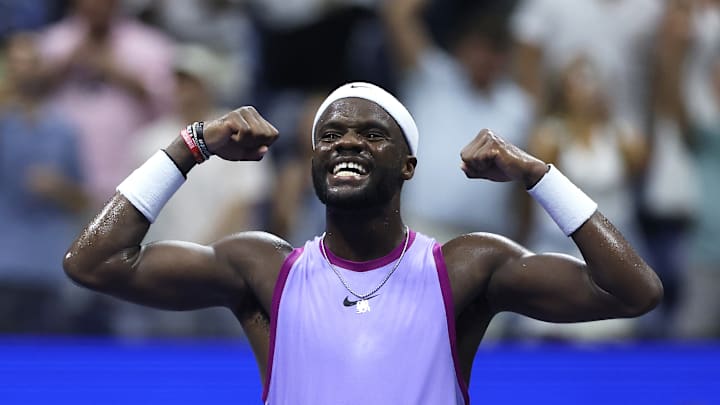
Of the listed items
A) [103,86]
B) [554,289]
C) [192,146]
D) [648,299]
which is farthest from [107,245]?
[103,86]

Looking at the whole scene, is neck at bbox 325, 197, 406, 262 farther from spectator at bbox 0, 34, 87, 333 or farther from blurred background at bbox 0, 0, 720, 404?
spectator at bbox 0, 34, 87, 333

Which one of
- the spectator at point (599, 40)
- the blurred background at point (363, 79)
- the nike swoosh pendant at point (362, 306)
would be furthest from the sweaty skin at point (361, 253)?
the spectator at point (599, 40)

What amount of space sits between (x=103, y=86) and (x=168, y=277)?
352cm

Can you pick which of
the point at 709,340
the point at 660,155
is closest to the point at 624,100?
the point at 660,155

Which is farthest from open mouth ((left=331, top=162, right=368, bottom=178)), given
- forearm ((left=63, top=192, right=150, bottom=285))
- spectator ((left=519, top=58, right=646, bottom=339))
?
spectator ((left=519, top=58, right=646, bottom=339))

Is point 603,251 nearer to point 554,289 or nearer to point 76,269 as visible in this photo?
point 554,289

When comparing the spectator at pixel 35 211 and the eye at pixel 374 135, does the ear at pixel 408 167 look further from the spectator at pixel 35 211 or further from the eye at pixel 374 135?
the spectator at pixel 35 211

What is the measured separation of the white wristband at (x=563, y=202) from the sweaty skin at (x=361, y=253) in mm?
27

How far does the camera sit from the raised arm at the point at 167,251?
3627 millimetres

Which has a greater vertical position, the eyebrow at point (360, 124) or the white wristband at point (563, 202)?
the eyebrow at point (360, 124)

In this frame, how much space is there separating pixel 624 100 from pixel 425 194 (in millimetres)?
1334

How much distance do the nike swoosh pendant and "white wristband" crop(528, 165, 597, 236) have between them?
0.57m

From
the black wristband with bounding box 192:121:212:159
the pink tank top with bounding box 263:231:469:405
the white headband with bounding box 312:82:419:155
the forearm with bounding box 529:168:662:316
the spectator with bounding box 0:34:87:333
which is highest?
the spectator with bounding box 0:34:87:333

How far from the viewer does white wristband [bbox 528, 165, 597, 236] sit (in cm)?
353
